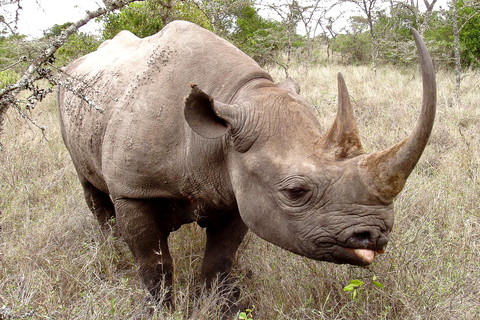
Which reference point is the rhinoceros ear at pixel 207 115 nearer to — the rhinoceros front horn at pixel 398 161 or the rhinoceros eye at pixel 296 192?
the rhinoceros eye at pixel 296 192

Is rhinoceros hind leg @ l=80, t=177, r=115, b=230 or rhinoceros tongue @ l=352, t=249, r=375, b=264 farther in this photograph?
rhinoceros hind leg @ l=80, t=177, r=115, b=230

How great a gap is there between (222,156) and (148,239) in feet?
3.28

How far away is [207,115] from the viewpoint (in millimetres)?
2699

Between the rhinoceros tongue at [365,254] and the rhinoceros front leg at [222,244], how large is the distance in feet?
5.27

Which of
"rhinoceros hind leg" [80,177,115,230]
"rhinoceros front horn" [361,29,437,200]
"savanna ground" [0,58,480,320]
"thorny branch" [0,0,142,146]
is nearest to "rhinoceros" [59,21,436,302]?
"rhinoceros front horn" [361,29,437,200]

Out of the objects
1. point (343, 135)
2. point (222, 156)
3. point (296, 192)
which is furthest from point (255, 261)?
point (343, 135)

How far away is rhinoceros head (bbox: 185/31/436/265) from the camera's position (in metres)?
2.19

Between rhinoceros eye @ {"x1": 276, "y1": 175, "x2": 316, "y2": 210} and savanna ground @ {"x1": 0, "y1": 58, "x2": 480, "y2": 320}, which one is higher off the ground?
rhinoceros eye @ {"x1": 276, "y1": 175, "x2": 316, "y2": 210}

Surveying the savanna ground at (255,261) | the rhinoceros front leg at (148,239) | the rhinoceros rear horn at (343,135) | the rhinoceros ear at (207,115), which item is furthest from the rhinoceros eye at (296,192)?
the rhinoceros front leg at (148,239)

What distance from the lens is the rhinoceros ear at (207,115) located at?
2.61 m

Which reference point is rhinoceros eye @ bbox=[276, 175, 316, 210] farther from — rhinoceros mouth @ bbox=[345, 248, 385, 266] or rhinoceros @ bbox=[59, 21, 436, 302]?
rhinoceros mouth @ bbox=[345, 248, 385, 266]

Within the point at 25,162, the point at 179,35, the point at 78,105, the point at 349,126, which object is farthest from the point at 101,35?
the point at 349,126

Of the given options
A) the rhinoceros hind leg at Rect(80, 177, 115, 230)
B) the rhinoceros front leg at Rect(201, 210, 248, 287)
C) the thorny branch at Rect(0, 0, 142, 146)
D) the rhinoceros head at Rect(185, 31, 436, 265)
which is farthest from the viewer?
the rhinoceros hind leg at Rect(80, 177, 115, 230)

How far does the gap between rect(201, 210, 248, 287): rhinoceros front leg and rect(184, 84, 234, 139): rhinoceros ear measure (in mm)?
1263
